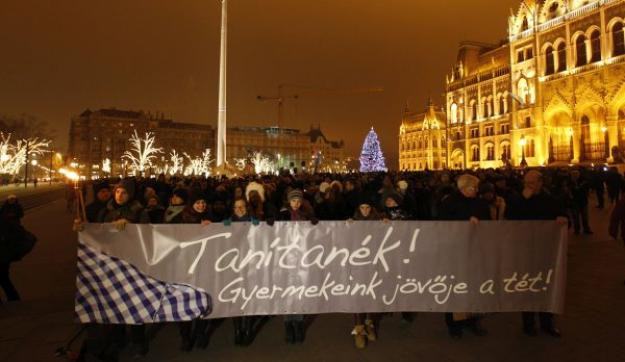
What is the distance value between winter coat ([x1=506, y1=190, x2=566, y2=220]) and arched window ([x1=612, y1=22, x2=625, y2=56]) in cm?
5086

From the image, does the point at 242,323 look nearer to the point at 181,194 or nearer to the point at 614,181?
the point at 181,194

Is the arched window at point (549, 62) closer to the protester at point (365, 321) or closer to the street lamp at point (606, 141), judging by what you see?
the street lamp at point (606, 141)

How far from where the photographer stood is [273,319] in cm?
586

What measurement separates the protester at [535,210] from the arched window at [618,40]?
5079cm

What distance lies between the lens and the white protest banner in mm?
4566

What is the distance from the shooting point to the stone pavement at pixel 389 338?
4.64 meters

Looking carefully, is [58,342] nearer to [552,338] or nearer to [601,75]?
[552,338]

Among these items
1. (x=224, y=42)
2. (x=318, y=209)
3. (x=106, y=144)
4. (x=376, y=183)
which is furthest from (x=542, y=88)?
(x=106, y=144)

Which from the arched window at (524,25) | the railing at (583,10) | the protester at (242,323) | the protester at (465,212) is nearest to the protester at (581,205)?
the protester at (465,212)

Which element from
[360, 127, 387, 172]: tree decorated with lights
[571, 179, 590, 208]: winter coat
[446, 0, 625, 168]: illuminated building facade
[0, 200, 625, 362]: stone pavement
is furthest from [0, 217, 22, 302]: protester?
[360, 127, 387, 172]: tree decorated with lights

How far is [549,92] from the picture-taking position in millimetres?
52250

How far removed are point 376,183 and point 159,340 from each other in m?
10.6

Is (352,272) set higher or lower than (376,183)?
lower

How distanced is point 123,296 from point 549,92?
59.0 m
